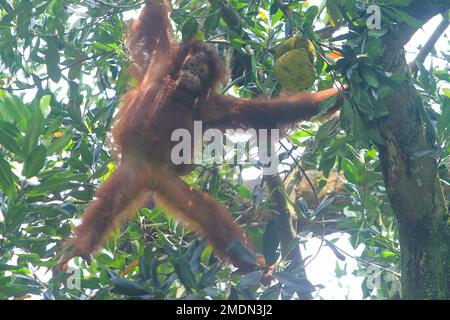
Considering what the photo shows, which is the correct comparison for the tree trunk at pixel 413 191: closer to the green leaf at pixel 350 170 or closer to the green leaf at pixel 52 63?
the green leaf at pixel 350 170

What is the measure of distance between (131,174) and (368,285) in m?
2.38

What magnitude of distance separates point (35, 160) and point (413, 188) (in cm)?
240

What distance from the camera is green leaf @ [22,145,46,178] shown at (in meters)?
3.62

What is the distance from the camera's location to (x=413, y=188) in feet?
13.7

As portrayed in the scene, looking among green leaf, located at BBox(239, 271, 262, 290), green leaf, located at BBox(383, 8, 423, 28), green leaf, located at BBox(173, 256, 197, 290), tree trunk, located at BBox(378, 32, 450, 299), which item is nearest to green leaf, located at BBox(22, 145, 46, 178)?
green leaf, located at BBox(173, 256, 197, 290)

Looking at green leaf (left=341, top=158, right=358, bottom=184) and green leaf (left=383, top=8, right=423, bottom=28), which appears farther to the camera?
green leaf (left=341, top=158, right=358, bottom=184)

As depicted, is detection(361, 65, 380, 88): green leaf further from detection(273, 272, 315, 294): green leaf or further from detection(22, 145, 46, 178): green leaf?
detection(22, 145, 46, 178): green leaf

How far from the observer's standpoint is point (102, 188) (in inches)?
209

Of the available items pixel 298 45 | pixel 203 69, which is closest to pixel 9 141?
pixel 298 45

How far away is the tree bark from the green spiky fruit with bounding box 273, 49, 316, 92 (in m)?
0.49

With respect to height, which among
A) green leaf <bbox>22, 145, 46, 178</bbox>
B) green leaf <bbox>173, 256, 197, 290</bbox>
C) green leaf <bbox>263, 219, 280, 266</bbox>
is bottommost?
green leaf <bbox>173, 256, 197, 290</bbox>

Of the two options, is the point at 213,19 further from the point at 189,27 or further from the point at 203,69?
the point at 203,69
